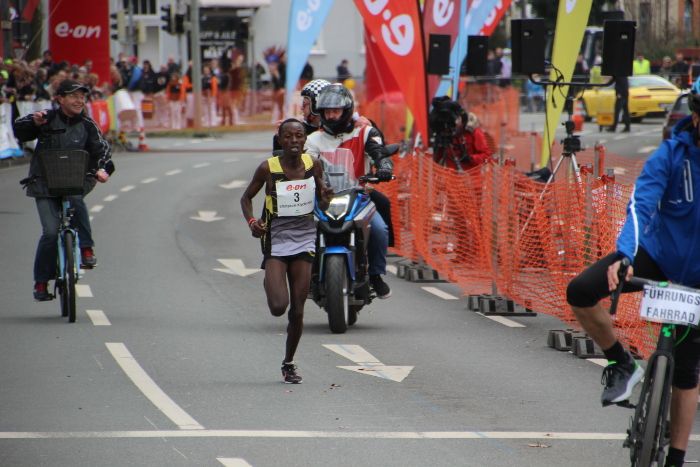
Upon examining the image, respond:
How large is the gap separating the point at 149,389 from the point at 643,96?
118ft

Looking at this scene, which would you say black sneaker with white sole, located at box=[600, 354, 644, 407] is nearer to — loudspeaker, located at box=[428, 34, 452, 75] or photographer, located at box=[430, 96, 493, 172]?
photographer, located at box=[430, 96, 493, 172]

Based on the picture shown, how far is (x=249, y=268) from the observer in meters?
16.2

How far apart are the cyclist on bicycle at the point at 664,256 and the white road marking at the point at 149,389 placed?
2543 millimetres

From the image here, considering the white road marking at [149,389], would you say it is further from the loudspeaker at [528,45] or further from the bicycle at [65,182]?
the loudspeaker at [528,45]

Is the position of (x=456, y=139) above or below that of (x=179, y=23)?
below

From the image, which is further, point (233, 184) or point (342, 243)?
point (233, 184)

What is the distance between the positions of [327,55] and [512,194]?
57.8 m

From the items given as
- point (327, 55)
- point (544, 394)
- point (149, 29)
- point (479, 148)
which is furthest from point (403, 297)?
point (149, 29)

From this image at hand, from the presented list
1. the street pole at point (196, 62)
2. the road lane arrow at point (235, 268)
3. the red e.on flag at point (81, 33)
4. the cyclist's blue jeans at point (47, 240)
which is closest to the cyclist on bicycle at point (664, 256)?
the cyclist's blue jeans at point (47, 240)

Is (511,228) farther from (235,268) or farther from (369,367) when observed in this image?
(235,268)

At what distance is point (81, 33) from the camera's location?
112 feet

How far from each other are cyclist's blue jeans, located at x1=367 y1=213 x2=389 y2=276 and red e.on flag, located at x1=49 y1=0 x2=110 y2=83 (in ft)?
75.4

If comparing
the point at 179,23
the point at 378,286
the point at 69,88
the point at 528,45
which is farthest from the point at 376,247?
the point at 179,23

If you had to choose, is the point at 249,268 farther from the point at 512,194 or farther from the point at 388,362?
the point at 388,362
